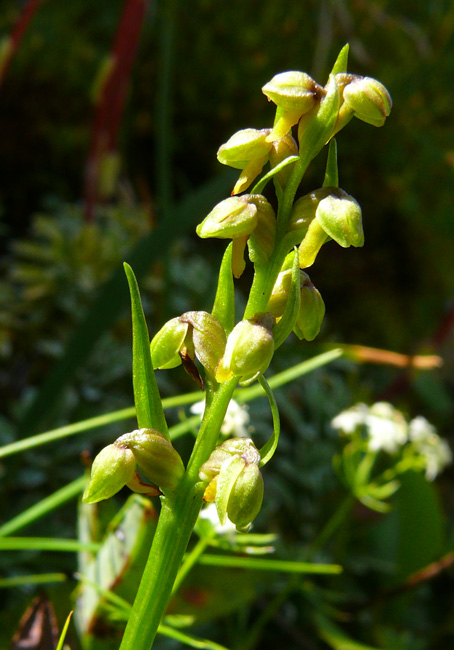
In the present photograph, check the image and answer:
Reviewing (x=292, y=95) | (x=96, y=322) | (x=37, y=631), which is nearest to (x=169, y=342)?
(x=292, y=95)

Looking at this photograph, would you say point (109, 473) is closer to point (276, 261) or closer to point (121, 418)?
point (276, 261)

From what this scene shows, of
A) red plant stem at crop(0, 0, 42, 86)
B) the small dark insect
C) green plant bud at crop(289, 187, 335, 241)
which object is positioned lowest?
the small dark insect

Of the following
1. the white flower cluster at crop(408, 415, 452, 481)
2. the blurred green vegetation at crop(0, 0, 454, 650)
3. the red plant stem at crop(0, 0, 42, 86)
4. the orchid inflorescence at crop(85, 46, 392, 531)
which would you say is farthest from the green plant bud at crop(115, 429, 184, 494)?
the red plant stem at crop(0, 0, 42, 86)

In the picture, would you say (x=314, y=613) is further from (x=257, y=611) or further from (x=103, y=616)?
(x=103, y=616)

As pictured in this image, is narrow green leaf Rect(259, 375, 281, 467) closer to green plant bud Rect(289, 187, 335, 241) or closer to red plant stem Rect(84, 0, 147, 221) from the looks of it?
green plant bud Rect(289, 187, 335, 241)

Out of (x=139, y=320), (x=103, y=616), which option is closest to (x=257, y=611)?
(x=103, y=616)

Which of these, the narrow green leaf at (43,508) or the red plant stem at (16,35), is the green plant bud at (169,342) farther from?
the red plant stem at (16,35)

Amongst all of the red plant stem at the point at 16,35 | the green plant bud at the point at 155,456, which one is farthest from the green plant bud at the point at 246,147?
the red plant stem at the point at 16,35
